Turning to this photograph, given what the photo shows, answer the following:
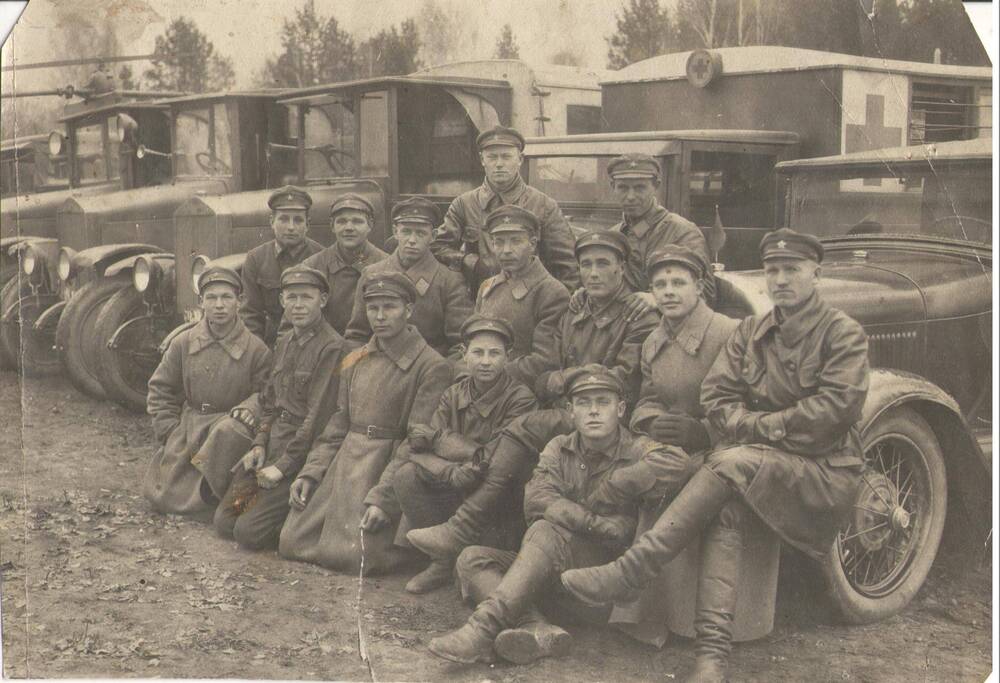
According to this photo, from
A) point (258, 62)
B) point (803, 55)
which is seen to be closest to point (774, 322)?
point (803, 55)

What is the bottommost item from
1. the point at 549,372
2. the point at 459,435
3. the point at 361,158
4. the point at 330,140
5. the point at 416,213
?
the point at 459,435

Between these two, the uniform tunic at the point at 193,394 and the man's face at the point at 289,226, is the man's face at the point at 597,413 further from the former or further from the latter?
the man's face at the point at 289,226

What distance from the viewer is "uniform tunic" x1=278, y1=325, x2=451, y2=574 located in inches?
150

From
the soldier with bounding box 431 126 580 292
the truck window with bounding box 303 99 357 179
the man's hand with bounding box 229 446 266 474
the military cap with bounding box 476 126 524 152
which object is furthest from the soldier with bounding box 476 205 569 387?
the truck window with bounding box 303 99 357 179

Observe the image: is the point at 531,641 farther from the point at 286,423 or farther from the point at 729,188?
the point at 729,188

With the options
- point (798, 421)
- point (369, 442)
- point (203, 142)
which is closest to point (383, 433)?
point (369, 442)

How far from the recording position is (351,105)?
505cm

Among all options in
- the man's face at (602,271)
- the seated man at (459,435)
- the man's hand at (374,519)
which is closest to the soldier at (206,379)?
the man's hand at (374,519)

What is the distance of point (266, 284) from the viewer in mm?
4523

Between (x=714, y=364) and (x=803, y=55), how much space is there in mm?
1532

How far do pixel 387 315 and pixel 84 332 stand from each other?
232 cm

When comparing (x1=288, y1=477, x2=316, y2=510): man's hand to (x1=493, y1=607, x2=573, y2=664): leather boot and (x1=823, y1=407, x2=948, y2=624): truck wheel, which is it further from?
(x1=823, y1=407, x2=948, y2=624): truck wheel

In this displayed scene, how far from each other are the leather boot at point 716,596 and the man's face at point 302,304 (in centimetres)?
189

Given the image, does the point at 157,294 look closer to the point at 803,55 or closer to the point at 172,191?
the point at 172,191
